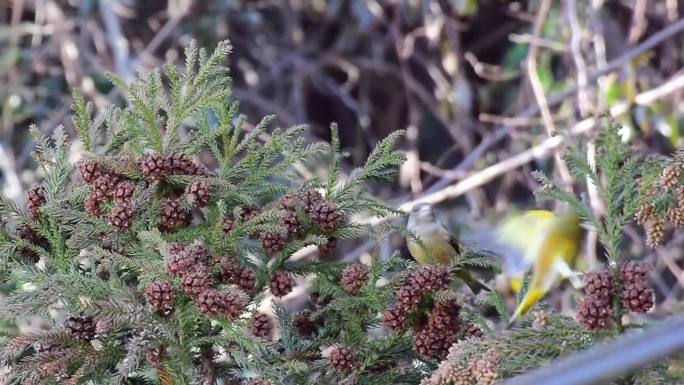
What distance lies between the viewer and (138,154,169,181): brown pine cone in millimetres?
1218

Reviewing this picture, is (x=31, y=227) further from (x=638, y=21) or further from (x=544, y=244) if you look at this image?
(x=638, y=21)

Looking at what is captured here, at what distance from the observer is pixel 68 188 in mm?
1296

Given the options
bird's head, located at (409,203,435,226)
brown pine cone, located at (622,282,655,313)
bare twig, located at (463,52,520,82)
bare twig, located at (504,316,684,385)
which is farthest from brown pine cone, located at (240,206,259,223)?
bare twig, located at (463,52,520,82)

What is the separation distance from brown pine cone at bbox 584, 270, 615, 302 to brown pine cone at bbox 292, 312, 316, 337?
15.0 inches

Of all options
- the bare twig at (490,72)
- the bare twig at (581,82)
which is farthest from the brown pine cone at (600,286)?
the bare twig at (490,72)

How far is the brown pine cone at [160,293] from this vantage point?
112cm

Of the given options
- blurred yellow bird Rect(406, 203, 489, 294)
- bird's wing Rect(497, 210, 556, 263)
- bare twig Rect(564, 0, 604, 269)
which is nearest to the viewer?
blurred yellow bird Rect(406, 203, 489, 294)

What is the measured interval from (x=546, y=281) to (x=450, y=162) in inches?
83.6

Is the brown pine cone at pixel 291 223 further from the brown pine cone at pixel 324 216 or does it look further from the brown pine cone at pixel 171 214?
the brown pine cone at pixel 171 214

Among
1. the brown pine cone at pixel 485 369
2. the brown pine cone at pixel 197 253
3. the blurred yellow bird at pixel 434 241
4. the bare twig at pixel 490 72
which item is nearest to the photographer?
the brown pine cone at pixel 485 369

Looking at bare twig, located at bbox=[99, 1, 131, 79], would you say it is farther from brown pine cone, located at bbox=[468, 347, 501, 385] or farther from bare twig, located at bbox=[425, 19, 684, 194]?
brown pine cone, located at bbox=[468, 347, 501, 385]

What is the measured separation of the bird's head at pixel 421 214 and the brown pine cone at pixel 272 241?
1.00 metres

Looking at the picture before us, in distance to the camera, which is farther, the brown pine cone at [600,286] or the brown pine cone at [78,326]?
the brown pine cone at [78,326]

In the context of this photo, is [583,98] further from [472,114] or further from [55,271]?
[55,271]
